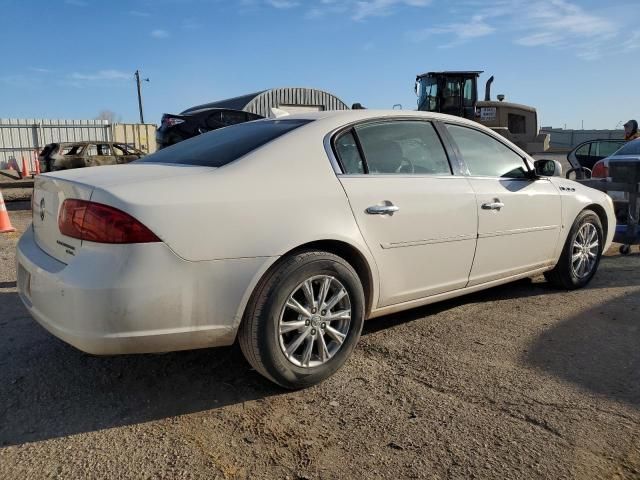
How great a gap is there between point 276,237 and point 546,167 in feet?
8.98

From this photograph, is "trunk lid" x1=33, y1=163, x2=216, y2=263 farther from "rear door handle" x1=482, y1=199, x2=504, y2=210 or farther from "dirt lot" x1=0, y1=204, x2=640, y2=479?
"rear door handle" x1=482, y1=199, x2=504, y2=210

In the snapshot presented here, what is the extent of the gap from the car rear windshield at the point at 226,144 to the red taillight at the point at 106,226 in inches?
27.0

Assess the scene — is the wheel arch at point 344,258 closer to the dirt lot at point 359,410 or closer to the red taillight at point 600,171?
the dirt lot at point 359,410

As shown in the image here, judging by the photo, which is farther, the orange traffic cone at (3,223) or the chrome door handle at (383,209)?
the orange traffic cone at (3,223)

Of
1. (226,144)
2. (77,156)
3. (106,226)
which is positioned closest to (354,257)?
(226,144)

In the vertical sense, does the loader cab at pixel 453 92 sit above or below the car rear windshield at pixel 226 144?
above

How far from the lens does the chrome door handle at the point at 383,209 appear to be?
10.6 ft

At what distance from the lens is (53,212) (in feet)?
9.49

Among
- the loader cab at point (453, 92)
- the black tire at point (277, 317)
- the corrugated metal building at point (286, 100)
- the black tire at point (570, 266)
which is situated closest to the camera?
the black tire at point (277, 317)

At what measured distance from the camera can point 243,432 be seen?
8.48 feet

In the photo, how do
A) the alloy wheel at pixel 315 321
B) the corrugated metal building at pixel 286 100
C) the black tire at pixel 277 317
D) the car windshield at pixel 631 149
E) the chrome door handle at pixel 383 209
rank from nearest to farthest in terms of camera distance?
the black tire at pixel 277 317, the alloy wheel at pixel 315 321, the chrome door handle at pixel 383 209, the car windshield at pixel 631 149, the corrugated metal building at pixel 286 100

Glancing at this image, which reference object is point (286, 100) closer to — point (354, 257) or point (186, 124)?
point (186, 124)

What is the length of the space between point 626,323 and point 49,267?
3.85m

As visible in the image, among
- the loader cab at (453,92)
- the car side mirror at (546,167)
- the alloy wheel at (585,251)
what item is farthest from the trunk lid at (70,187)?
the loader cab at (453,92)
